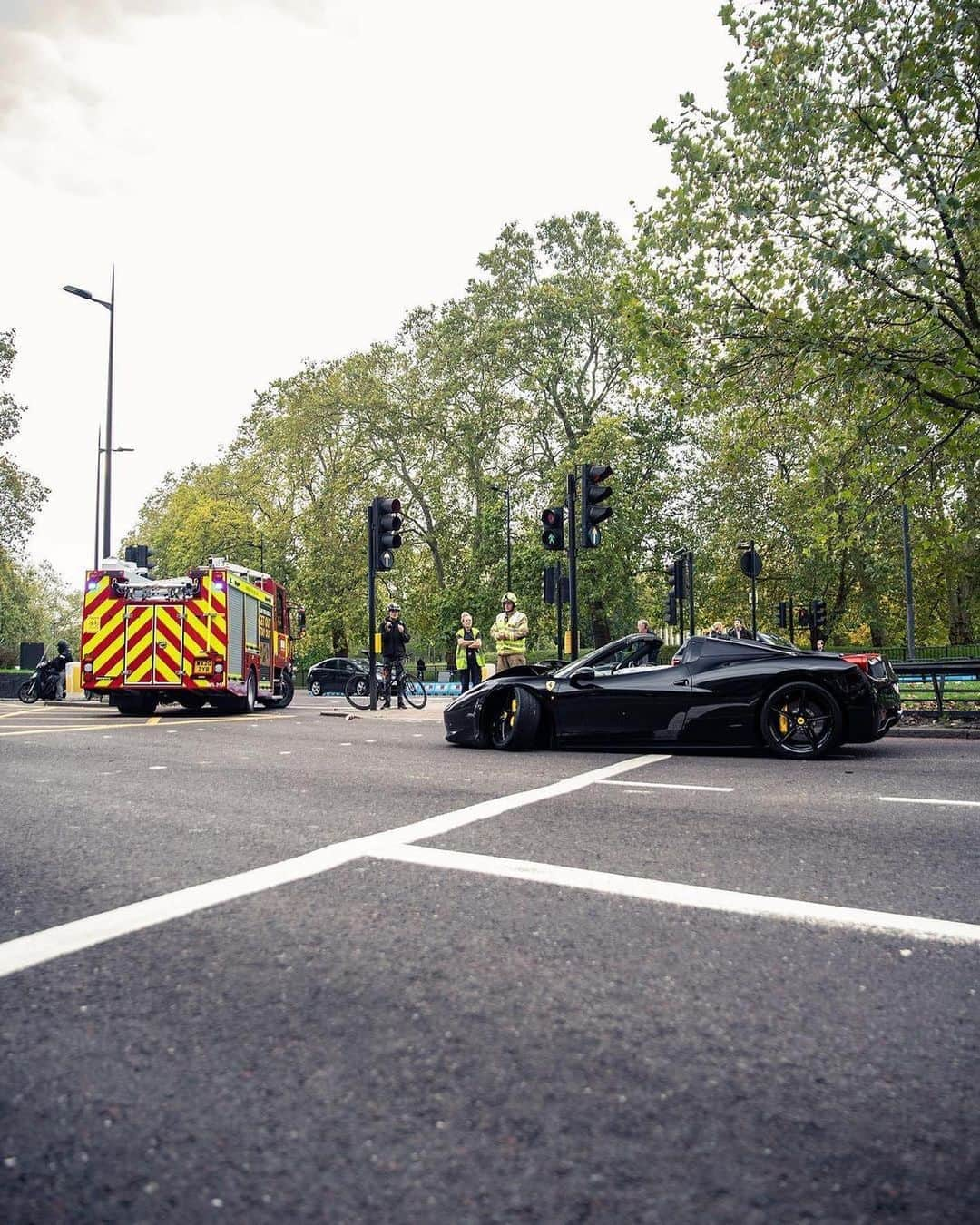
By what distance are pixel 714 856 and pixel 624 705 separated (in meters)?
4.85

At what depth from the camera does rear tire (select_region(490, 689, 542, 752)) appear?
31.8 feet

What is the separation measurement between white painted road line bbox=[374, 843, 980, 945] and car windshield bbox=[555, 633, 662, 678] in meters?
5.24

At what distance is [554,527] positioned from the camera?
1591 centimetres

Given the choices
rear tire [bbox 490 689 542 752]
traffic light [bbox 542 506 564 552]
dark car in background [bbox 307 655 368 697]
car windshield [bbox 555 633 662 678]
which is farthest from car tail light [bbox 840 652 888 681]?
dark car in background [bbox 307 655 368 697]

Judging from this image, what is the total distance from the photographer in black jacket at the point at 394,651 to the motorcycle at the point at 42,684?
1065 centimetres

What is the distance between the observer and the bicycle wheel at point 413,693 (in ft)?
67.1

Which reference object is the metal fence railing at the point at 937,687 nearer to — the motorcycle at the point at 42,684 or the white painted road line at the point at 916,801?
the white painted road line at the point at 916,801

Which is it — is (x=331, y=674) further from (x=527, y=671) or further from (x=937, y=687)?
(x=527, y=671)

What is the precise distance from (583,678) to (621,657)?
45 centimetres

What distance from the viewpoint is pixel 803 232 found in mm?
12523

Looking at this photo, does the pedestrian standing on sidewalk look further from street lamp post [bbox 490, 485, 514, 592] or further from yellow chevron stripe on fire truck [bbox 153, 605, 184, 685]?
street lamp post [bbox 490, 485, 514, 592]

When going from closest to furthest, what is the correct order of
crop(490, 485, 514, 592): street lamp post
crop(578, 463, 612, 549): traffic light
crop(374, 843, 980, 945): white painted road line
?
crop(374, 843, 980, 945): white painted road line
crop(578, 463, 612, 549): traffic light
crop(490, 485, 514, 592): street lamp post

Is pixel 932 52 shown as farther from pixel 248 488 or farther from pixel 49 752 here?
pixel 248 488

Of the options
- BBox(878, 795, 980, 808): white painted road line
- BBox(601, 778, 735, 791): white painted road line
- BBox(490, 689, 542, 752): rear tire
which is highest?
A: BBox(490, 689, 542, 752): rear tire
